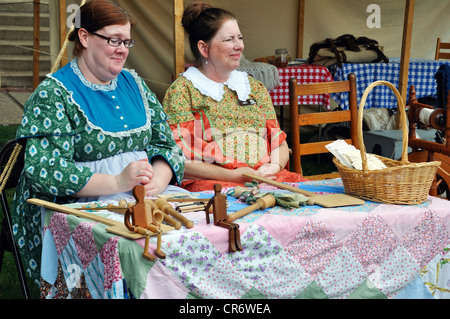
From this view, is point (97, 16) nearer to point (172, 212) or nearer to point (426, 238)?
point (172, 212)

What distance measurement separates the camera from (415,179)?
6.15 feet

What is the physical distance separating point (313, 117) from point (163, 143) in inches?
43.6

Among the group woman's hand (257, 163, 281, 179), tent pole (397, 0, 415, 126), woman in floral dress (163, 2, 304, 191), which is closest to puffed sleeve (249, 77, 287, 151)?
woman in floral dress (163, 2, 304, 191)

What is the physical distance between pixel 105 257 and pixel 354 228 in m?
0.78

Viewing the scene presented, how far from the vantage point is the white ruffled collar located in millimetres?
2879

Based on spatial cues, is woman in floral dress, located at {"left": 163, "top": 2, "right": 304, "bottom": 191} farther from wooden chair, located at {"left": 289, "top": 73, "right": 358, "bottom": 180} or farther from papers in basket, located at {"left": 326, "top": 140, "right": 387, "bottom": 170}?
papers in basket, located at {"left": 326, "top": 140, "right": 387, "bottom": 170}

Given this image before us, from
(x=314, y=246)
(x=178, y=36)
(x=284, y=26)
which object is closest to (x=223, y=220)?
(x=314, y=246)

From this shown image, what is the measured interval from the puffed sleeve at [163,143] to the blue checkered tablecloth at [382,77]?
3.31 metres

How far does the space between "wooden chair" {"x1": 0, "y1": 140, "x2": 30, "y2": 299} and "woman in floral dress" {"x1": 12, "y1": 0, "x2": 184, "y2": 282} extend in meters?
0.04

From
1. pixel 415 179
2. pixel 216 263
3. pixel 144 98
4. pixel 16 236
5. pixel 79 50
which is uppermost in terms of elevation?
pixel 79 50

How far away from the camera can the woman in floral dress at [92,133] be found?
6.61 ft

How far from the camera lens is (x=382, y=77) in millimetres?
5758

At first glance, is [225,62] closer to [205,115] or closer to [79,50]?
[205,115]

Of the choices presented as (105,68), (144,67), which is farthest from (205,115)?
(144,67)
